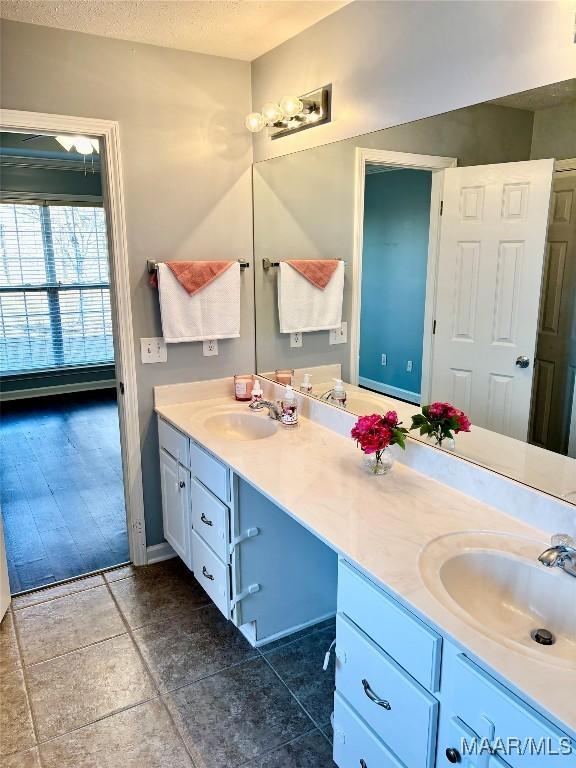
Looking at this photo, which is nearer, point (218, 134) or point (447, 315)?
point (447, 315)

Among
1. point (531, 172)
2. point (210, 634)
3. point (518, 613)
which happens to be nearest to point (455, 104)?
point (531, 172)

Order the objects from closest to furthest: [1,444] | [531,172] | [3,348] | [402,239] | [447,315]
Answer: [531,172], [447,315], [402,239], [1,444], [3,348]

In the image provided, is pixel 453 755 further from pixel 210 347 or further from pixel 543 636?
pixel 210 347

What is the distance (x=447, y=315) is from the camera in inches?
71.7

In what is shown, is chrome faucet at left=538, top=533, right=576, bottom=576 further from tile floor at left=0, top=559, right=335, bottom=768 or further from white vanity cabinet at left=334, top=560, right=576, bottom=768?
tile floor at left=0, top=559, right=335, bottom=768

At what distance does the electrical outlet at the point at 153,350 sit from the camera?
103 inches

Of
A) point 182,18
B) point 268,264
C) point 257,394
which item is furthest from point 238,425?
point 182,18

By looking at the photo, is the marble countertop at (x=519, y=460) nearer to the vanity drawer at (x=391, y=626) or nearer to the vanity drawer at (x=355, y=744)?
the vanity drawer at (x=391, y=626)

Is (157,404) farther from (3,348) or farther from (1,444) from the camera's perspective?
(3,348)

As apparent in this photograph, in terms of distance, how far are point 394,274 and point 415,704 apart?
139 centimetres

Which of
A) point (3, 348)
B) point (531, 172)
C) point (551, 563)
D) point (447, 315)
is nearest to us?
point (551, 563)

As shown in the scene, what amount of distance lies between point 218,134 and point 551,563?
2.28 meters

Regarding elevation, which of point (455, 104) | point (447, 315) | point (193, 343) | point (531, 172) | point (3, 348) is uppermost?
point (455, 104)

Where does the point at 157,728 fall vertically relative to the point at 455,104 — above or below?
below
